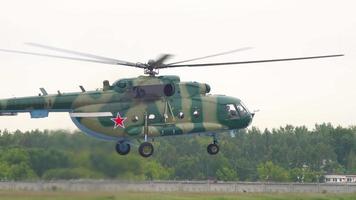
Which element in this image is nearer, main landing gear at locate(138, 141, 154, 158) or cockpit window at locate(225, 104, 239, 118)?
main landing gear at locate(138, 141, 154, 158)

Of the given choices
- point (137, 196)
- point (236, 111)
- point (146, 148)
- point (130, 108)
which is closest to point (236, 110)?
point (236, 111)

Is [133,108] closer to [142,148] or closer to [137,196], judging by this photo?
[142,148]

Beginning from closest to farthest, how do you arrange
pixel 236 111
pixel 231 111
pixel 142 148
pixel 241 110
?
pixel 142 148 < pixel 231 111 < pixel 236 111 < pixel 241 110

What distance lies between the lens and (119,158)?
54.8m

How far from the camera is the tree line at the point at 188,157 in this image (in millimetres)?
53250

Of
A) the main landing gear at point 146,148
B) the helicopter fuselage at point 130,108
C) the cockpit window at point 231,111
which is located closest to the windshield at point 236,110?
the cockpit window at point 231,111

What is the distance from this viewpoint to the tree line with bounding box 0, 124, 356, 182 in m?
53.2

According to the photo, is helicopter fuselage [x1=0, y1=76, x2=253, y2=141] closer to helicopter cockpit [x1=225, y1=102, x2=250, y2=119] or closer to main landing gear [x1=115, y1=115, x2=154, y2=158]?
main landing gear [x1=115, y1=115, x2=154, y2=158]

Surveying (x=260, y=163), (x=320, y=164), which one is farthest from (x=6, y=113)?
(x=320, y=164)

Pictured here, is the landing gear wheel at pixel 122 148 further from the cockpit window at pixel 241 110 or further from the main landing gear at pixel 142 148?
the cockpit window at pixel 241 110

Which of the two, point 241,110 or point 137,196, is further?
point 137,196

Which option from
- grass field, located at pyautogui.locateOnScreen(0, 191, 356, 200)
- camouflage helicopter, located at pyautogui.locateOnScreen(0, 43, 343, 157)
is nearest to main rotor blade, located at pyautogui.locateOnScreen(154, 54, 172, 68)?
camouflage helicopter, located at pyautogui.locateOnScreen(0, 43, 343, 157)

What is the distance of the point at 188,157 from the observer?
522 ft

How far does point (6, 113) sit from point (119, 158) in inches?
319
